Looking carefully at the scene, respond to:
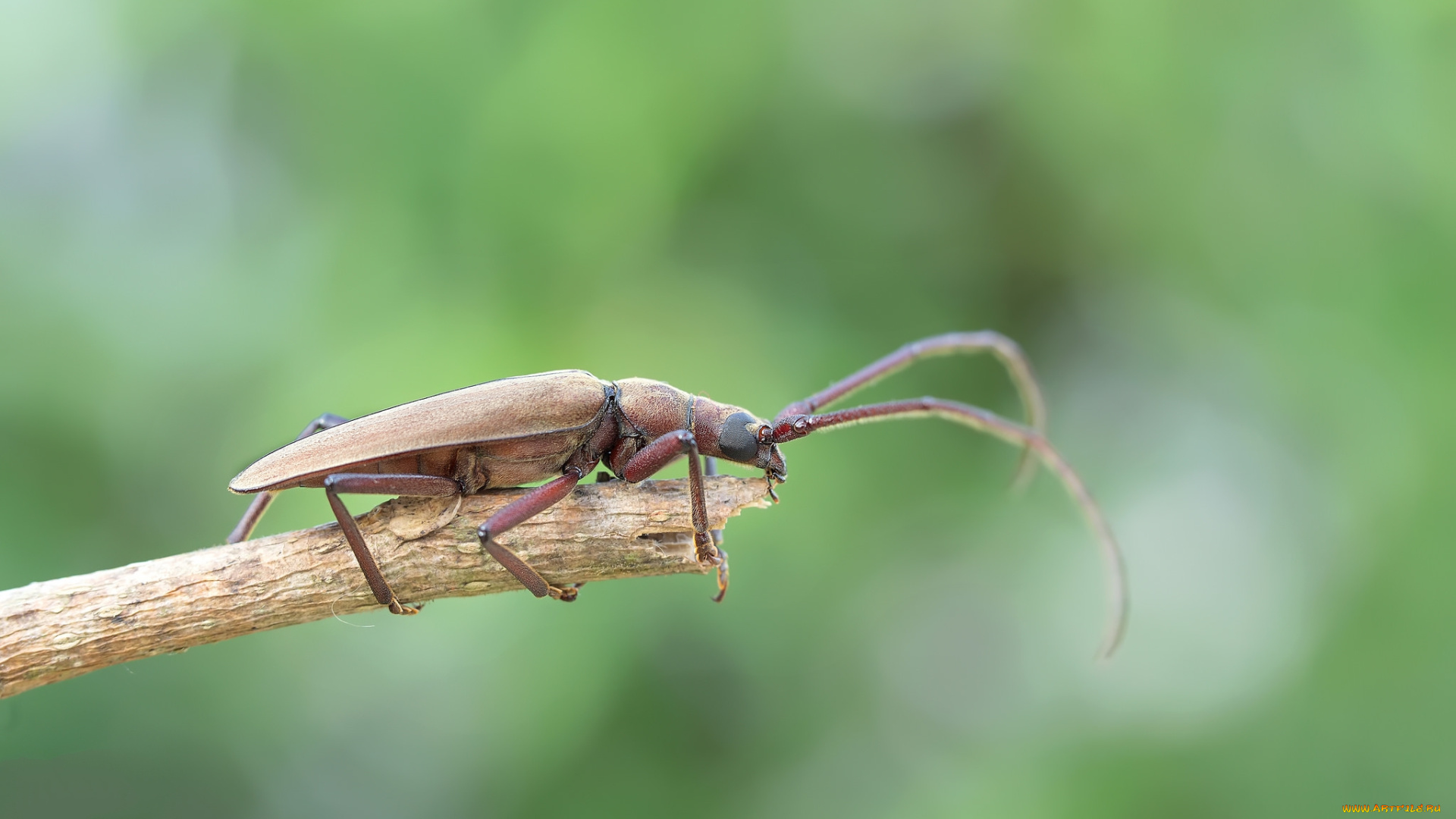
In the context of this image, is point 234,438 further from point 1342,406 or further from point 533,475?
point 1342,406

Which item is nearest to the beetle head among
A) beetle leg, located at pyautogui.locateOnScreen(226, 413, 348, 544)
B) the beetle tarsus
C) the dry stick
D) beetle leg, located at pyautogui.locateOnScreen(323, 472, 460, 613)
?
the dry stick

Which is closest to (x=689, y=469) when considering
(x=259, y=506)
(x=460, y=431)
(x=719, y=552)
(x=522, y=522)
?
(x=719, y=552)

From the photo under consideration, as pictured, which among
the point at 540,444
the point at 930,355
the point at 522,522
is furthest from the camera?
the point at 930,355

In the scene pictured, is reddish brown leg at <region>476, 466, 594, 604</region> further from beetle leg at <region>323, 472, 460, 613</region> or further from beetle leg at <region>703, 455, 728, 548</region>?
beetle leg at <region>703, 455, 728, 548</region>

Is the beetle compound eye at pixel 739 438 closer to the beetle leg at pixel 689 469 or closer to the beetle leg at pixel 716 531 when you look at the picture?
the beetle leg at pixel 716 531

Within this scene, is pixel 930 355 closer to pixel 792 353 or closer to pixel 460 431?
pixel 792 353

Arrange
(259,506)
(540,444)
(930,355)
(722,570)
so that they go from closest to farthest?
(722,570) < (540,444) < (259,506) < (930,355)

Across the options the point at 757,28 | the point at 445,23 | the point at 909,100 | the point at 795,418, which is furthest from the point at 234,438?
the point at 909,100
